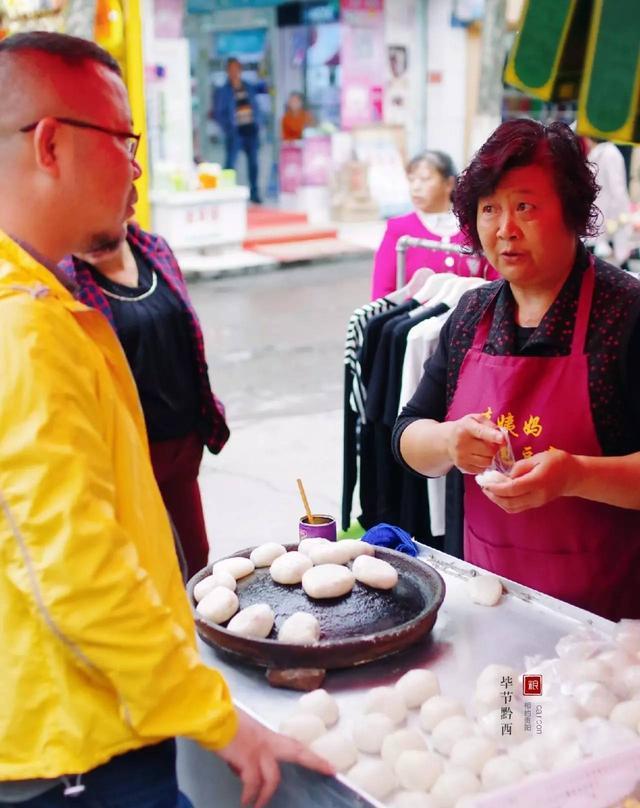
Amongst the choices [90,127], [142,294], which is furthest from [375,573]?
[142,294]

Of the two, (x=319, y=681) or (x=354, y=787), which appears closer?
(x=354, y=787)

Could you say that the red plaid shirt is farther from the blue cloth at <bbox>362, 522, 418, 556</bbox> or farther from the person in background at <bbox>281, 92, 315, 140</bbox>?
the person in background at <bbox>281, 92, 315, 140</bbox>

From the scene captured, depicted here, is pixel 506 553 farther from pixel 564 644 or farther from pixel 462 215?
pixel 462 215

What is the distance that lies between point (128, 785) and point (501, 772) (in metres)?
0.50

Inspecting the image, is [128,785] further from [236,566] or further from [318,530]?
[318,530]

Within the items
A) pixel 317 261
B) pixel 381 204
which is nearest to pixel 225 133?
pixel 381 204

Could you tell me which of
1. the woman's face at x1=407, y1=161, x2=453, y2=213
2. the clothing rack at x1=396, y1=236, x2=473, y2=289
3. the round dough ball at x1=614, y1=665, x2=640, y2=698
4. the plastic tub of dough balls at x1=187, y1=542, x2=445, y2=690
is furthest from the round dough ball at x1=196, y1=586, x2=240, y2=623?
the woman's face at x1=407, y1=161, x2=453, y2=213

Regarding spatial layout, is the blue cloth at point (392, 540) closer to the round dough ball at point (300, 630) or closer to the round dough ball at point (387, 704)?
the round dough ball at point (300, 630)

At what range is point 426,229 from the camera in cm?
473

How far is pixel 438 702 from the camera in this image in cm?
153

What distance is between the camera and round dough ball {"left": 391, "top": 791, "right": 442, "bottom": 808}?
135 centimetres

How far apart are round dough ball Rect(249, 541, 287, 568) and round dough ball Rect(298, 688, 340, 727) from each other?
47cm

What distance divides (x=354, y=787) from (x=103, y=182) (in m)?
0.88

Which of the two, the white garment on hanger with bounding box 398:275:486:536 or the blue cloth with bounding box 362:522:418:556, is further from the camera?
the white garment on hanger with bounding box 398:275:486:536
